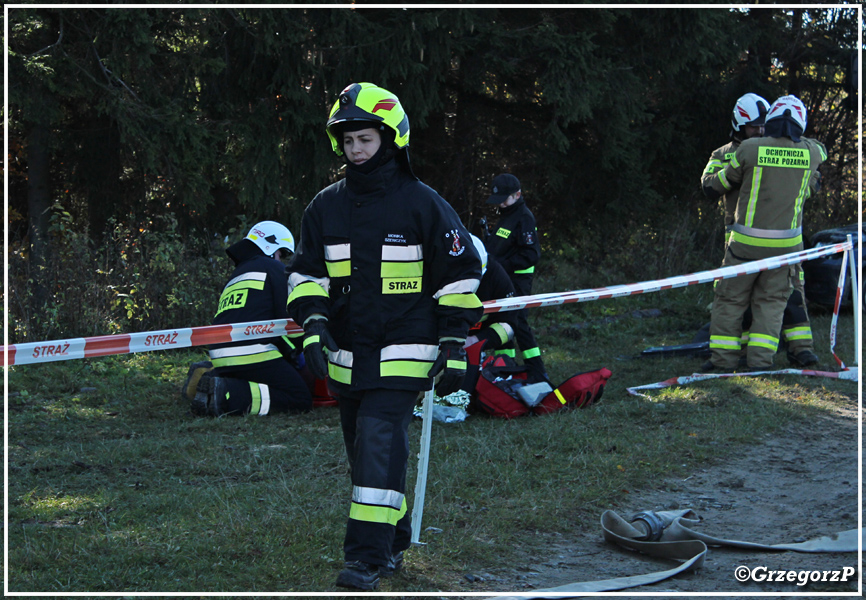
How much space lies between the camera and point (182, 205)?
10.9 m

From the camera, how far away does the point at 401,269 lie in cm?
346

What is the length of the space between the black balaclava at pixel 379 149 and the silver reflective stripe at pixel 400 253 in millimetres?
316

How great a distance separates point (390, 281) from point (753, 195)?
226 inches

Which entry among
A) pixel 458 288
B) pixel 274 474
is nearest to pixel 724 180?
pixel 274 474

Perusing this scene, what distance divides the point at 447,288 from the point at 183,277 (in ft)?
22.5

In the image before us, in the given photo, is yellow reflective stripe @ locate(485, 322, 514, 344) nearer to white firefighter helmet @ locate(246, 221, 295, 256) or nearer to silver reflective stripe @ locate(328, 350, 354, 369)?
white firefighter helmet @ locate(246, 221, 295, 256)

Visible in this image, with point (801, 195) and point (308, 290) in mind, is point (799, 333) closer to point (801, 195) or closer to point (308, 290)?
point (801, 195)

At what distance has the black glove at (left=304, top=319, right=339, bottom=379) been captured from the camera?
3396 mm

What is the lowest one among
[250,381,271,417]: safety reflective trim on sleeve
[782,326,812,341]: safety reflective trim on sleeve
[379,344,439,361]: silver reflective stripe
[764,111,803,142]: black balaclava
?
[250,381,271,417]: safety reflective trim on sleeve

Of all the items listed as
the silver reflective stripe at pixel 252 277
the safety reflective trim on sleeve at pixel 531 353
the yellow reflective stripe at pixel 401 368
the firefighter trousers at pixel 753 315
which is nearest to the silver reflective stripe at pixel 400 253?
the yellow reflective stripe at pixel 401 368

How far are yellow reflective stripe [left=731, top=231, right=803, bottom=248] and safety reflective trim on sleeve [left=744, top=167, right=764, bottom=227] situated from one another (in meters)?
0.13

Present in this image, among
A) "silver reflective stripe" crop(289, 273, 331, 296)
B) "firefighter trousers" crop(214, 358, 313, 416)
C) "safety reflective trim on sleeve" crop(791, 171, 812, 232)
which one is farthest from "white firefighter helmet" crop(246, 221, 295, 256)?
"safety reflective trim on sleeve" crop(791, 171, 812, 232)

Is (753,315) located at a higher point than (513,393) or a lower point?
higher

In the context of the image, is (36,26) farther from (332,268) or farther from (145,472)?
(332,268)
